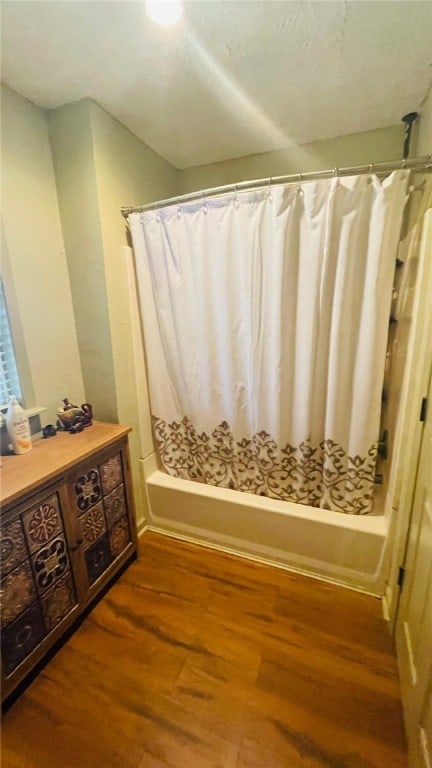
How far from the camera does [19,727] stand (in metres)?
1.05

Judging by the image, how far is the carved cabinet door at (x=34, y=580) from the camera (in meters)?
1.04

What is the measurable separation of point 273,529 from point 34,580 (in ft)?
3.61

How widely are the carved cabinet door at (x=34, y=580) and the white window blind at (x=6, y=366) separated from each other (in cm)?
57

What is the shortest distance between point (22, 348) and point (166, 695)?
154 cm

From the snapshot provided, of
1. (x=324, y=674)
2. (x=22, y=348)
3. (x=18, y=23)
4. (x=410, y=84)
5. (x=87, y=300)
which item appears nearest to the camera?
(x=18, y=23)

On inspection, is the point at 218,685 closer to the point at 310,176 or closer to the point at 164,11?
the point at 310,176

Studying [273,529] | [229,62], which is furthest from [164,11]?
[273,529]

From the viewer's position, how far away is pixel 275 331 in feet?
4.89

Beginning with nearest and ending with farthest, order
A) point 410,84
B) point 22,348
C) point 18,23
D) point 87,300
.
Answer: point 18,23, point 410,84, point 22,348, point 87,300

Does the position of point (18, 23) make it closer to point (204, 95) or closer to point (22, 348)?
point (204, 95)

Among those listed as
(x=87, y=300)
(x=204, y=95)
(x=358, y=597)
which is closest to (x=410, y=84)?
(x=204, y=95)

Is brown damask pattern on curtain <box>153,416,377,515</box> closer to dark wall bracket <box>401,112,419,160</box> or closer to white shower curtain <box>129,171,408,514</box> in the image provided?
white shower curtain <box>129,171,408,514</box>

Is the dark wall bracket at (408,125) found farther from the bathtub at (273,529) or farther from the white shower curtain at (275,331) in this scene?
the bathtub at (273,529)

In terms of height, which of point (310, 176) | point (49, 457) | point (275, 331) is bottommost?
point (49, 457)
